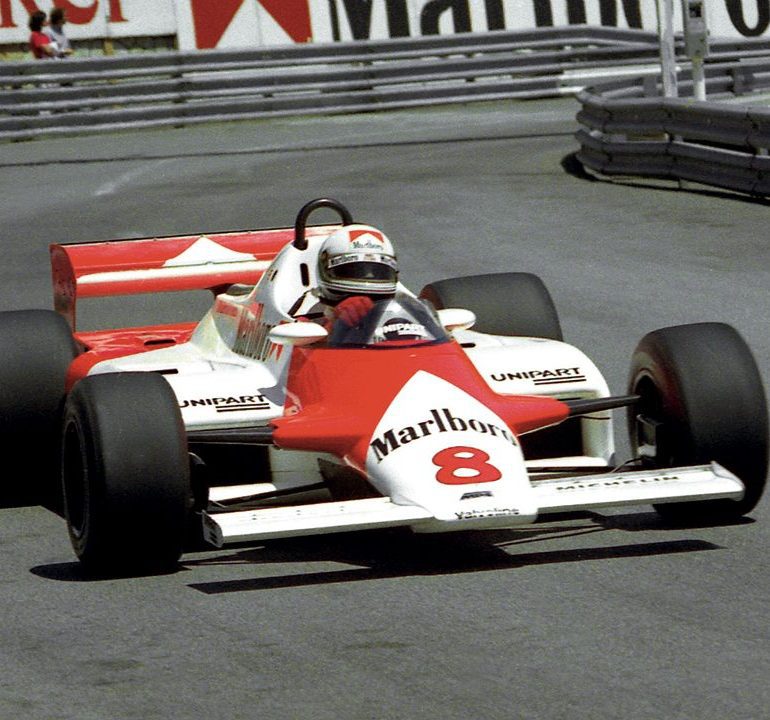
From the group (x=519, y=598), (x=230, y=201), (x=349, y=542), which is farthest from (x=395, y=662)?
(x=230, y=201)

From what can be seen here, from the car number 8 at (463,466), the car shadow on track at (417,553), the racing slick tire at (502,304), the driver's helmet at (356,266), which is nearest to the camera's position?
the car number 8 at (463,466)

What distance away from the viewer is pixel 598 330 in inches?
469

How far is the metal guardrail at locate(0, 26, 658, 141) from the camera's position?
93.1 feet

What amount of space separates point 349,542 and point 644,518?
3.71ft

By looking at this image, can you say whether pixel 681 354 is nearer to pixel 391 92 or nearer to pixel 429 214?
→ pixel 429 214

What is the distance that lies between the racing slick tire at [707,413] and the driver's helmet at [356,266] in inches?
41.8

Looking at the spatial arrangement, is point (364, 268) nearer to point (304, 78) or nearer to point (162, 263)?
point (162, 263)

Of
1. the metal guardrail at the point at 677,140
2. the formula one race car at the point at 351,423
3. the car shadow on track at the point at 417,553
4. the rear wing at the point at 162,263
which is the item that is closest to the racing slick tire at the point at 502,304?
the formula one race car at the point at 351,423

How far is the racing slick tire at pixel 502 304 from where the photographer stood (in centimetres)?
886

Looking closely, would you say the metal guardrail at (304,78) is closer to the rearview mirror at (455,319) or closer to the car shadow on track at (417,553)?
the rearview mirror at (455,319)

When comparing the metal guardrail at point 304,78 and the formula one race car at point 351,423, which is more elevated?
the metal guardrail at point 304,78

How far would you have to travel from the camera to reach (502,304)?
8914 millimetres

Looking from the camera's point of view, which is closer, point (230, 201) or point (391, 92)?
point (230, 201)

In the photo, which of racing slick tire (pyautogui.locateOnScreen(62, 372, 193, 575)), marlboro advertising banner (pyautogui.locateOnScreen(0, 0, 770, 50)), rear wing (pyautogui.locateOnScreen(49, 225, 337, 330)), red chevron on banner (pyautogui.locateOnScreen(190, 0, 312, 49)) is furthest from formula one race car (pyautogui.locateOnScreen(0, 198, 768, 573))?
red chevron on banner (pyautogui.locateOnScreen(190, 0, 312, 49))
